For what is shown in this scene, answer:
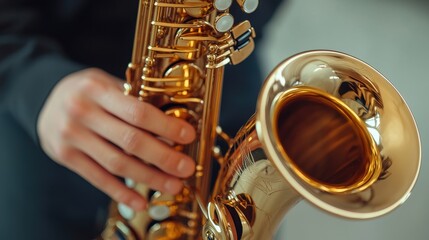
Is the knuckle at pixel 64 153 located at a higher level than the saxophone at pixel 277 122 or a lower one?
lower

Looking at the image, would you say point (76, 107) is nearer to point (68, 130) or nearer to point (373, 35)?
point (68, 130)

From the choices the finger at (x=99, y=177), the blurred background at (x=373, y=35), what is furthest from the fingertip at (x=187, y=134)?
the blurred background at (x=373, y=35)

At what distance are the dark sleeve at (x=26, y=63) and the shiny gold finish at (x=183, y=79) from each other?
0.13m

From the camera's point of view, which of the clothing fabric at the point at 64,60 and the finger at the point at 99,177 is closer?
the finger at the point at 99,177

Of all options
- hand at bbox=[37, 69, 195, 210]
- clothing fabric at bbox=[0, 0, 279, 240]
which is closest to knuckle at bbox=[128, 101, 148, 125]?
hand at bbox=[37, 69, 195, 210]

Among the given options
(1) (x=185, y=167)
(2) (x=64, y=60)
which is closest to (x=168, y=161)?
(1) (x=185, y=167)

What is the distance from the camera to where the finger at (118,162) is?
0.75 metres

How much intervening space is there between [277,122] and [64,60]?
0.35m

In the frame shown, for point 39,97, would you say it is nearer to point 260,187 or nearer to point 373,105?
point 260,187

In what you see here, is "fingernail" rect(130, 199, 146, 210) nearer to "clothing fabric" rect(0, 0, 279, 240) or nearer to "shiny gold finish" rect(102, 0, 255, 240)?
"shiny gold finish" rect(102, 0, 255, 240)

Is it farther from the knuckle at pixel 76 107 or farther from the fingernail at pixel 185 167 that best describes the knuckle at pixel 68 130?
the fingernail at pixel 185 167

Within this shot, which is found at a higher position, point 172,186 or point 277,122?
point 277,122

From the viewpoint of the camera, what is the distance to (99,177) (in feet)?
2.55

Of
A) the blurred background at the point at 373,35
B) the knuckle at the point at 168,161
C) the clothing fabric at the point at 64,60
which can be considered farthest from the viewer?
the blurred background at the point at 373,35
